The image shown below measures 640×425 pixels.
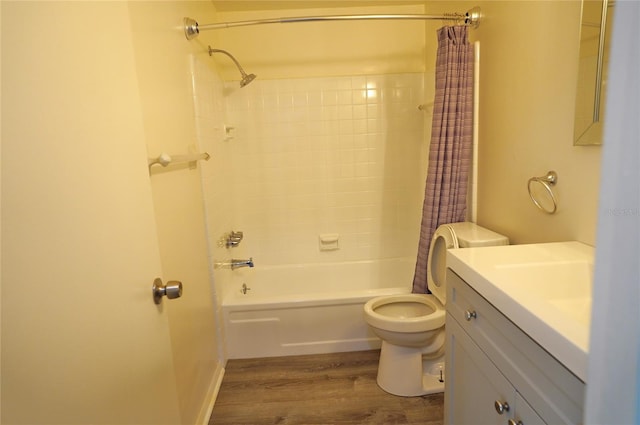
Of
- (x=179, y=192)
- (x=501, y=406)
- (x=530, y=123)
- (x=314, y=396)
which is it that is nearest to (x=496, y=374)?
(x=501, y=406)

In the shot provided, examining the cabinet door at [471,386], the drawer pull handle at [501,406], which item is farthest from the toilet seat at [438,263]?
the drawer pull handle at [501,406]

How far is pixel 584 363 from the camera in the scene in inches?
26.9

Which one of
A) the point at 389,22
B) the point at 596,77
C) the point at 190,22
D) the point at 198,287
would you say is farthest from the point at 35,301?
the point at 389,22

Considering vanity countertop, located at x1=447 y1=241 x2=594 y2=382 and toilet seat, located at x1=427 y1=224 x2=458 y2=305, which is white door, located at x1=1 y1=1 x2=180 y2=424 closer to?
vanity countertop, located at x1=447 y1=241 x2=594 y2=382

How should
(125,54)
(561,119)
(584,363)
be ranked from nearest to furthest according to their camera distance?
(584,363)
(125,54)
(561,119)

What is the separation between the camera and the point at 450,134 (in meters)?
1.95

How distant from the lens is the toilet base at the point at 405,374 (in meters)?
1.94

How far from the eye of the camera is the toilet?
1.82 meters

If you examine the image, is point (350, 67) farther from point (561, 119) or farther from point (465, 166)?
point (561, 119)

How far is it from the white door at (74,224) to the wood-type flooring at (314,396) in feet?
3.73

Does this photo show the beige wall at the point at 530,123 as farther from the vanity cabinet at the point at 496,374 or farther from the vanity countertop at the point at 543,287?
the vanity cabinet at the point at 496,374

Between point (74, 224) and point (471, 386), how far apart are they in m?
1.20

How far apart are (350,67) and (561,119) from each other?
1.72 metres

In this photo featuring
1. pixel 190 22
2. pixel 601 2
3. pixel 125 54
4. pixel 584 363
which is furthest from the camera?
pixel 190 22
